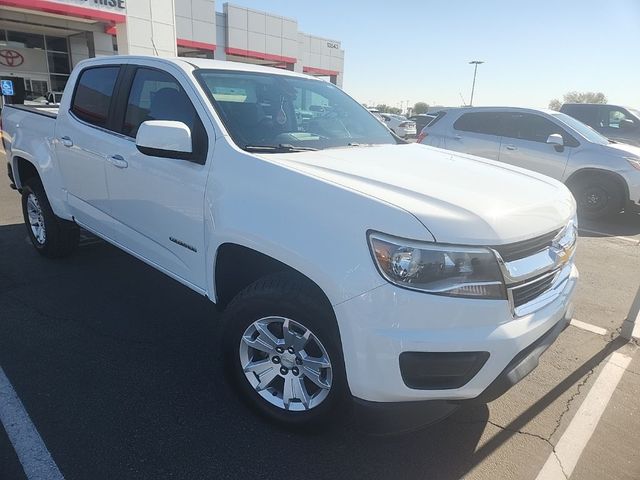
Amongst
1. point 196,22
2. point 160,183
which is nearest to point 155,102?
point 160,183

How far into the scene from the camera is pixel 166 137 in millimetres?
2623

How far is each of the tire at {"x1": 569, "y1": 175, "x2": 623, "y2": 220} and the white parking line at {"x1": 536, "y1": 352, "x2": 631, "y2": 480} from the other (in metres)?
5.16

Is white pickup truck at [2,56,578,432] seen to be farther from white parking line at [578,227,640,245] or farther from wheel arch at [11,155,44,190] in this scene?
white parking line at [578,227,640,245]

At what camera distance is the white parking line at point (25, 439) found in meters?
2.24

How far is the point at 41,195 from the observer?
4.69 meters

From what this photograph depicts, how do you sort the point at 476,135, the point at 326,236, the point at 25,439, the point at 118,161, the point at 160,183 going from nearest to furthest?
the point at 326,236 → the point at 25,439 → the point at 160,183 → the point at 118,161 → the point at 476,135

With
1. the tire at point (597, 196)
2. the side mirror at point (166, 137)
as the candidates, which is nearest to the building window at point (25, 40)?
the tire at point (597, 196)

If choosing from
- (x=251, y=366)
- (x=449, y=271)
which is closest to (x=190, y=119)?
(x=251, y=366)

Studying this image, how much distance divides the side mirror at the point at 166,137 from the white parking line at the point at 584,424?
8.29 ft

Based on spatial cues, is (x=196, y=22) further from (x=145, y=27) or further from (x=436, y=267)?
(x=436, y=267)

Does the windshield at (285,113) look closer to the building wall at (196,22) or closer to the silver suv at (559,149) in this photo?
the silver suv at (559,149)

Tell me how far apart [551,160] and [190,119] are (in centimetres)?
702

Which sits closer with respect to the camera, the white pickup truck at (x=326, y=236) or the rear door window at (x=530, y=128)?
the white pickup truck at (x=326, y=236)

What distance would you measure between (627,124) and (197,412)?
40.8 ft
